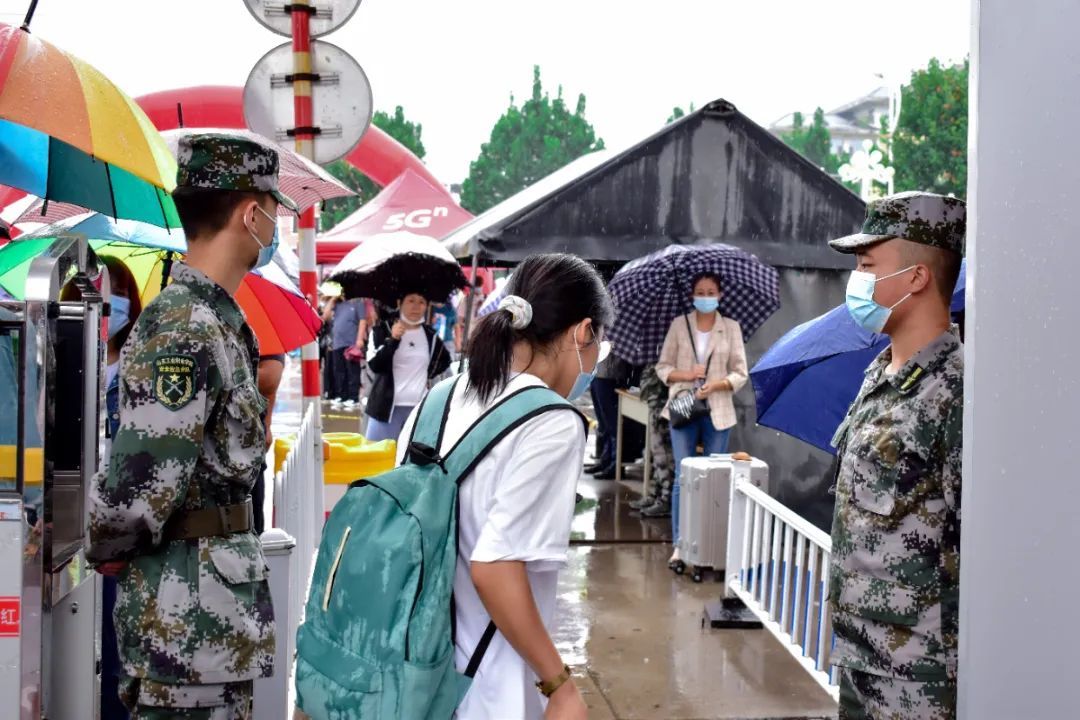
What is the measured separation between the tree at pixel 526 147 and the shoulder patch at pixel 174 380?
2306 inches

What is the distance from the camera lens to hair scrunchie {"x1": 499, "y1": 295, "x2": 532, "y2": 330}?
2244 mm

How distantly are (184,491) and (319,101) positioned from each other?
3.98 metres

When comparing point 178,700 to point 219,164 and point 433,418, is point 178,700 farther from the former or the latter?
point 219,164

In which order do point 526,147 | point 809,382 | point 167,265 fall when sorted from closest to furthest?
point 809,382, point 167,265, point 526,147

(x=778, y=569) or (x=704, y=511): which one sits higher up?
(x=704, y=511)

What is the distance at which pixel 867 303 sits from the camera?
119 inches

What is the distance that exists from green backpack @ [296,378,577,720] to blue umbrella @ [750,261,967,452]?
2037 millimetres

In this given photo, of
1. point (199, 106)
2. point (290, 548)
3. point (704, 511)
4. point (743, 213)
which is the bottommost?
point (704, 511)

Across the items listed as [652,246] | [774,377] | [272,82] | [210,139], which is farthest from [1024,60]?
[652,246]

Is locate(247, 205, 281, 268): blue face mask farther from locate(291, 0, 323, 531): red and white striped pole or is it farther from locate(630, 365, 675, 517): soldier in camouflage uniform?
locate(630, 365, 675, 517): soldier in camouflage uniform

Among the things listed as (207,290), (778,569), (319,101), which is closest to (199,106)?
(319,101)

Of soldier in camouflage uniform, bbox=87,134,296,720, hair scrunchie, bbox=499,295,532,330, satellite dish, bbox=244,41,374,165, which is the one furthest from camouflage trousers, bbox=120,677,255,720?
satellite dish, bbox=244,41,374,165

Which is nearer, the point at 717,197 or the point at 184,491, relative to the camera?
the point at 184,491

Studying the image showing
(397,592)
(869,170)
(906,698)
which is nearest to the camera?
(397,592)
